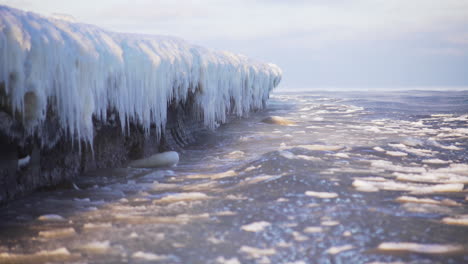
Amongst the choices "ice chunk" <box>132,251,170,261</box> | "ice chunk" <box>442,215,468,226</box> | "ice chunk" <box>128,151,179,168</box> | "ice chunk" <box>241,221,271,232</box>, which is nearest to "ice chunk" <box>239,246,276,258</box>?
"ice chunk" <box>241,221,271,232</box>

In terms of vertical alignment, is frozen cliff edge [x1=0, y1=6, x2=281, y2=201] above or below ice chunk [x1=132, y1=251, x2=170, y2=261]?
above

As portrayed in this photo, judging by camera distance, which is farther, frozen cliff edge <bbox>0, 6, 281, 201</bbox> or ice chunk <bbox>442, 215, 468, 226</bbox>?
frozen cliff edge <bbox>0, 6, 281, 201</bbox>

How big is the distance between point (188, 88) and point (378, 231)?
3.11m

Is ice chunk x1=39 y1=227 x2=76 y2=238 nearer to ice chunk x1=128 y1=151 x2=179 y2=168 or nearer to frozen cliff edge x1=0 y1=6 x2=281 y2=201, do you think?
frozen cliff edge x1=0 y1=6 x2=281 y2=201

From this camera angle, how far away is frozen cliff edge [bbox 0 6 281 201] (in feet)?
7.66

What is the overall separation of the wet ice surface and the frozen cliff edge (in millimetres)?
338

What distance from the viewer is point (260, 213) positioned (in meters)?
2.27

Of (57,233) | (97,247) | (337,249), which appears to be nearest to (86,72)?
(57,233)

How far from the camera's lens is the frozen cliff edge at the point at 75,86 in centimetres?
234

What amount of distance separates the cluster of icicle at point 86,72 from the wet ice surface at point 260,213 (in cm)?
55

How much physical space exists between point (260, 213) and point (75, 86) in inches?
57.1

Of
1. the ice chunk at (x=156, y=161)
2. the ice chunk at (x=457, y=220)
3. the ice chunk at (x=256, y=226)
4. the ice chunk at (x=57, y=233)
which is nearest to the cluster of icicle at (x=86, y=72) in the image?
the ice chunk at (x=156, y=161)

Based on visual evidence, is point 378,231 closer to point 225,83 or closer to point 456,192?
point 456,192

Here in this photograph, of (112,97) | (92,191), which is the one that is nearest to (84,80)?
(112,97)
